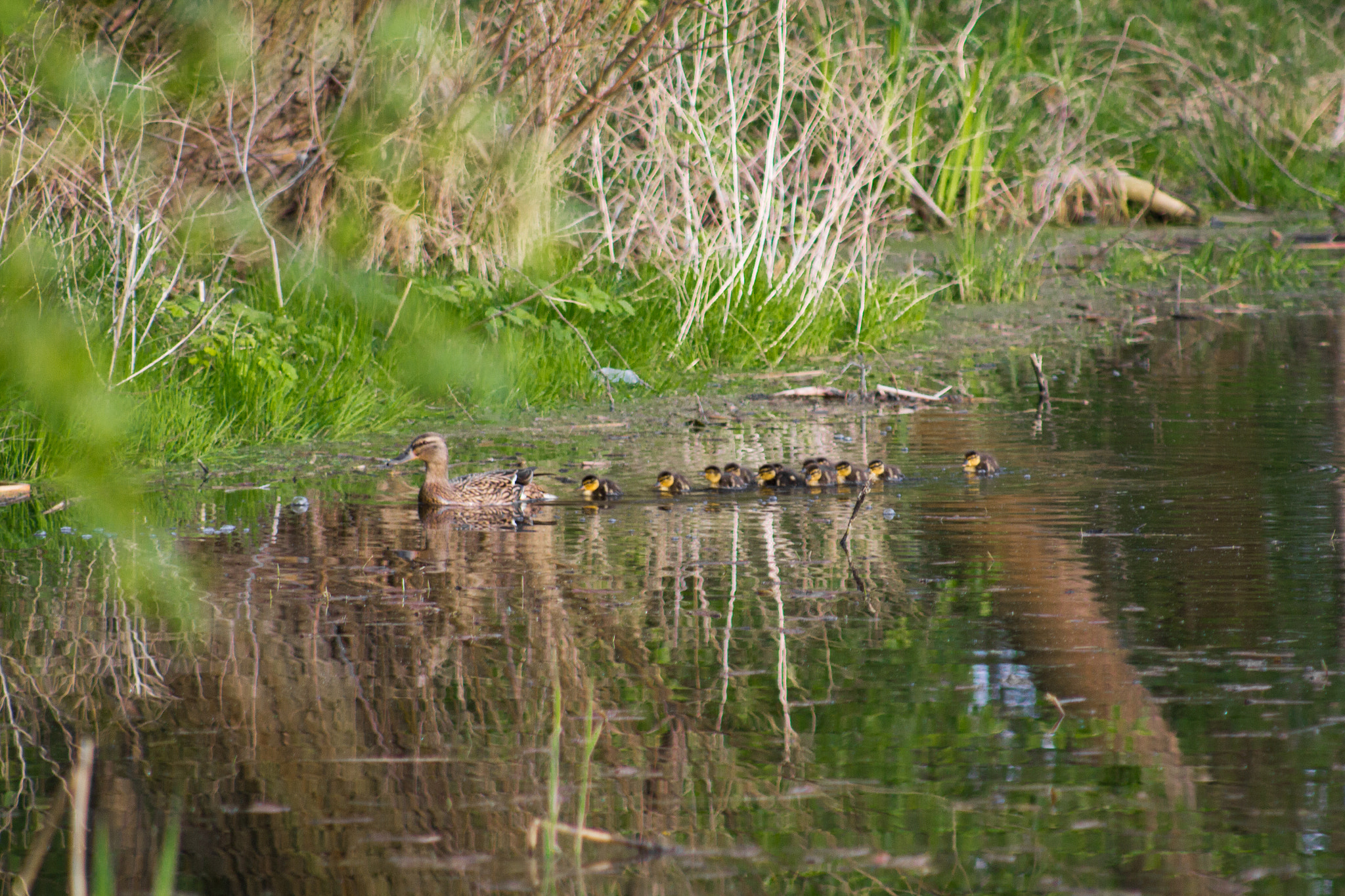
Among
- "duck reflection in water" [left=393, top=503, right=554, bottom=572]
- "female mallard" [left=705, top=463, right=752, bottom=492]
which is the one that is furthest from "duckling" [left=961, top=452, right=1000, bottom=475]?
"duck reflection in water" [left=393, top=503, right=554, bottom=572]

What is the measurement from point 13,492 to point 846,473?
3570 mm

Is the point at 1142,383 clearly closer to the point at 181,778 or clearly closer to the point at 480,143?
the point at 480,143

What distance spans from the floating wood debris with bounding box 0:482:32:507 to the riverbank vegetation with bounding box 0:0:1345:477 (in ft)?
1.30

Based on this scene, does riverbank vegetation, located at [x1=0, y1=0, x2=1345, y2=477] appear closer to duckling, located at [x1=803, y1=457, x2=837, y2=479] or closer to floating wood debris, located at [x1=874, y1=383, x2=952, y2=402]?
floating wood debris, located at [x1=874, y1=383, x2=952, y2=402]

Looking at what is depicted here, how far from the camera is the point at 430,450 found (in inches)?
320

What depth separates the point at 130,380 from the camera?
8570 millimetres

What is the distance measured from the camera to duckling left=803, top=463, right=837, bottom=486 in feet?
26.5

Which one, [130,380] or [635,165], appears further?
[635,165]

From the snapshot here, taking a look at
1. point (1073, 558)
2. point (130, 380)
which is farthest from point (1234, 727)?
point (130, 380)

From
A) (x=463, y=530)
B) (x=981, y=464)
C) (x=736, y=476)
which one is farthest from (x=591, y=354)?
(x=463, y=530)

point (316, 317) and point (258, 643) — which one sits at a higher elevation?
point (316, 317)

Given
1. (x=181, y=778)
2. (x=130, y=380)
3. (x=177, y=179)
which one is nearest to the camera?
(x=181, y=778)

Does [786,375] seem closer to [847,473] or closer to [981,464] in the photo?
[981,464]

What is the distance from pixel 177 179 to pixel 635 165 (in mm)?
3062
